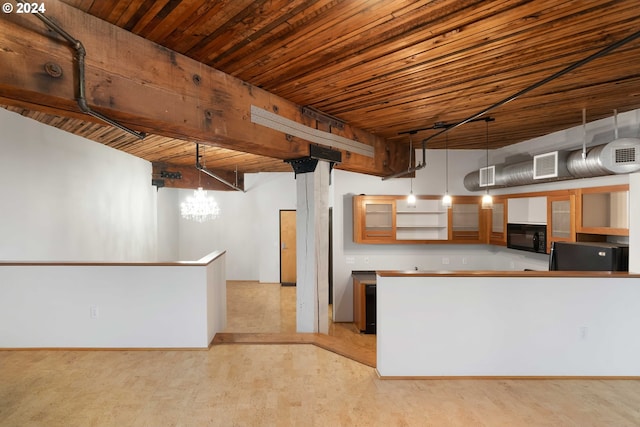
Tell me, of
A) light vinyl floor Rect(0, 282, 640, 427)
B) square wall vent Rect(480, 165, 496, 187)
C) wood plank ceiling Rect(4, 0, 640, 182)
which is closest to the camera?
wood plank ceiling Rect(4, 0, 640, 182)

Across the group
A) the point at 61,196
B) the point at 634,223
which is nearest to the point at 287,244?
the point at 61,196

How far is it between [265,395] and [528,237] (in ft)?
14.1

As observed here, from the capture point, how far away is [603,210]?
12.3 ft

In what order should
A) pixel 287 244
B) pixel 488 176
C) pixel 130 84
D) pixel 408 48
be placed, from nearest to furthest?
pixel 130 84 < pixel 408 48 < pixel 488 176 < pixel 287 244

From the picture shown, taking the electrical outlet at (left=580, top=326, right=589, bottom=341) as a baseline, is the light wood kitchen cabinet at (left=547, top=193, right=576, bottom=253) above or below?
above

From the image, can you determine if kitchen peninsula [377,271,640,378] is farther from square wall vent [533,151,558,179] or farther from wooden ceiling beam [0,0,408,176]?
wooden ceiling beam [0,0,408,176]

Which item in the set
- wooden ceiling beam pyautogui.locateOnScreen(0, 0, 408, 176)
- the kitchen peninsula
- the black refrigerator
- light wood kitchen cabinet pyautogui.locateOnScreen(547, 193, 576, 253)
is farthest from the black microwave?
wooden ceiling beam pyautogui.locateOnScreen(0, 0, 408, 176)

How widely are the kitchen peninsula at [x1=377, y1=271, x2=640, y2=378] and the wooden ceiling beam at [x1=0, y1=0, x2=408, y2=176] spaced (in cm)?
212

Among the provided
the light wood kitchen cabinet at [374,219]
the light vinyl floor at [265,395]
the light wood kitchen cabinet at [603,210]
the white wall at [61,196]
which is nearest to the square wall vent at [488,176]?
the light wood kitchen cabinet at [603,210]

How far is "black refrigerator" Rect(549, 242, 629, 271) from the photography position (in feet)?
10.9

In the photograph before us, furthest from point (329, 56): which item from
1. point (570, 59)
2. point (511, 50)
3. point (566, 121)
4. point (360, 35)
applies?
point (566, 121)

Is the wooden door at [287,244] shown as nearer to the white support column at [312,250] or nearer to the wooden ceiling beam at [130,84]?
the white support column at [312,250]

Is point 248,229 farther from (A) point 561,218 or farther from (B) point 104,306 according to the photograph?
(A) point 561,218

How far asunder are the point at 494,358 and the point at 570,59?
281cm
